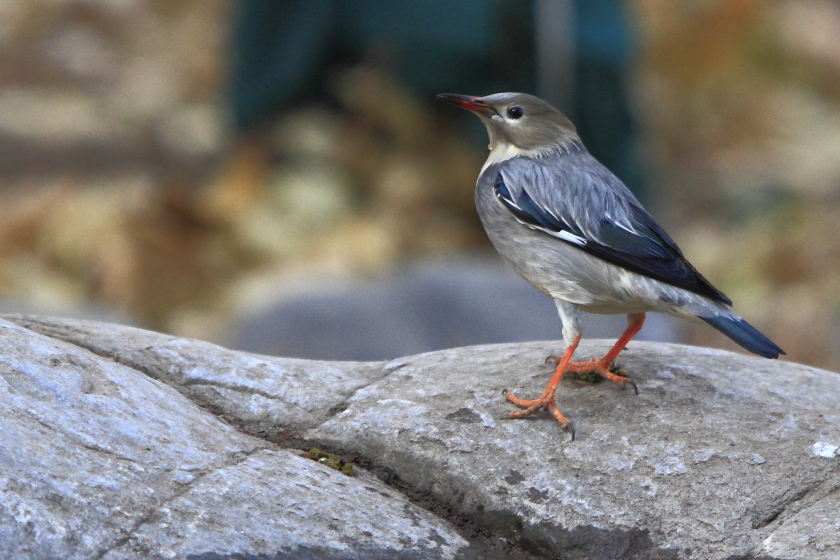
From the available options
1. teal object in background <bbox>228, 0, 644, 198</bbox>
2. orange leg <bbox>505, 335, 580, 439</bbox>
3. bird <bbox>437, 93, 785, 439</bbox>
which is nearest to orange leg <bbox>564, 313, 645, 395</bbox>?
bird <bbox>437, 93, 785, 439</bbox>

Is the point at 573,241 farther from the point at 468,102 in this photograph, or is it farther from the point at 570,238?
the point at 468,102

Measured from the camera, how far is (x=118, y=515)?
9.90 feet

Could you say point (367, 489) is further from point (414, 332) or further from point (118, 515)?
point (414, 332)

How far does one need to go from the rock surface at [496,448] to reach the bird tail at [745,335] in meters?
0.36

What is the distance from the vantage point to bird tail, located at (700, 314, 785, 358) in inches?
149

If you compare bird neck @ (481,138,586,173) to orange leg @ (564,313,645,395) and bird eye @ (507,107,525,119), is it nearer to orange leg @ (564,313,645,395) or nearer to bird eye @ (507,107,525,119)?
bird eye @ (507,107,525,119)

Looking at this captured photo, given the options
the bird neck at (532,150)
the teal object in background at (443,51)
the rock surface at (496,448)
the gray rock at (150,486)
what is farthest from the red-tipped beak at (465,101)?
the teal object in background at (443,51)

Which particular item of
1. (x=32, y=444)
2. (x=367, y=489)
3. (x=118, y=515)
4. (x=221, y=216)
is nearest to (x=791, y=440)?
(x=367, y=489)

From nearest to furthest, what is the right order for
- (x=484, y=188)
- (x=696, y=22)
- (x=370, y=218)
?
(x=484, y=188) → (x=370, y=218) → (x=696, y=22)

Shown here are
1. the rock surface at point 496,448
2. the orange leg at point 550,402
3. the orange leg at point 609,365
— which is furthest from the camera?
the orange leg at point 609,365

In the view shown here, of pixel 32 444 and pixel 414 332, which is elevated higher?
pixel 32 444

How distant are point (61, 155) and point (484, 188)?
979 cm

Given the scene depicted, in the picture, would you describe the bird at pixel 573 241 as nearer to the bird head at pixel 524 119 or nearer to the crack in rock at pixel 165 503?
the bird head at pixel 524 119

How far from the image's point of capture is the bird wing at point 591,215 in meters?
4.03
